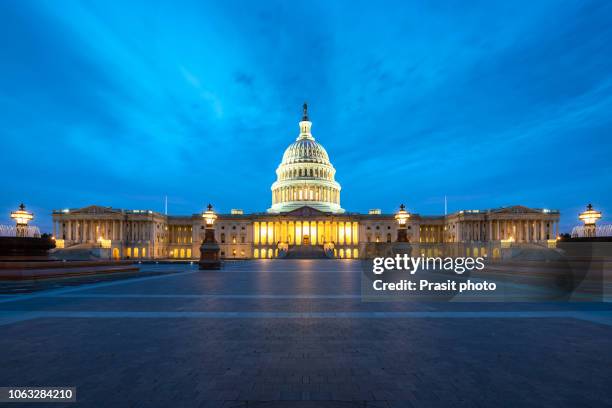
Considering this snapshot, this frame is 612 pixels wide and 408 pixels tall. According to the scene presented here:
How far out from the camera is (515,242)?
109000 mm

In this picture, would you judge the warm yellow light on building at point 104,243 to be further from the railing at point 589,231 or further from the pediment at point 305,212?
the railing at point 589,231

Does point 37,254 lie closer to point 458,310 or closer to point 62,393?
point 62,393

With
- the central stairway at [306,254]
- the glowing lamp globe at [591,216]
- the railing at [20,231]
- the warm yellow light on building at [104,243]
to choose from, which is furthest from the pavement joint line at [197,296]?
the warm yellow light on building at [104,243]

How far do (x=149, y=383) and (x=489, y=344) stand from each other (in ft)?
26.5

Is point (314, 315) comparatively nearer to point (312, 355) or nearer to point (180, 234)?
point (312, 355)

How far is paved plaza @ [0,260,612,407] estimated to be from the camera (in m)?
6.10

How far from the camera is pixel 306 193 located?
441 ft

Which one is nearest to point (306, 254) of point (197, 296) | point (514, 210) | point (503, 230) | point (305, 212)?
point (305, 212)

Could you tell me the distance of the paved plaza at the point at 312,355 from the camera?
20.0 ft

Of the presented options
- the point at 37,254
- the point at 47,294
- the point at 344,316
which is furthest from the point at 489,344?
the point at 37,254

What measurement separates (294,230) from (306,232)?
159 inches

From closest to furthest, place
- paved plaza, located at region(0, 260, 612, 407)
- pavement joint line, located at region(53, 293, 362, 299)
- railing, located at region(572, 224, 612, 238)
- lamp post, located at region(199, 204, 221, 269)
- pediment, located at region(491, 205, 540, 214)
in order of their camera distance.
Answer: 1. paved plaza, located at region(0, 260, 612, 407)
2. pavement joint line, located at region(53, 293, 362, 299)
3. railing, located at region(572, 224, 612, 238)
4. lamp post, located at region(199, 204, 221, 269)
5. pediment, located at region(491, 205, 540, 214)

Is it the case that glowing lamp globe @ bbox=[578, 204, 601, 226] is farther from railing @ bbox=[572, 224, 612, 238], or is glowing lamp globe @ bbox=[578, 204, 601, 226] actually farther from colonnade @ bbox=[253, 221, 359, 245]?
colonnade @ bbox=[253, 221, 359, 245]

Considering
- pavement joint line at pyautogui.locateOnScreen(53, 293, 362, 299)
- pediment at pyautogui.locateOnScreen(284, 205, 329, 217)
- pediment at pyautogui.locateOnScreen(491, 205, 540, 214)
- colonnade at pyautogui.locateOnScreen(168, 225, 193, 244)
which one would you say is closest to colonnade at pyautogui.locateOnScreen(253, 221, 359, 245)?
pediment at pyautogui.locateOnScreen(284, 205, 329, 217)
